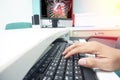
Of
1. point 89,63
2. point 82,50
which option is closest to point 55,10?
point 82,50

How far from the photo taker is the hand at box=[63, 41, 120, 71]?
0.50 m

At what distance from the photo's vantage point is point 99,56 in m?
0.58

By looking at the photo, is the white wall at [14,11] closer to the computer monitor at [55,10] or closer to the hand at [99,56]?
the computer monitor at [55,10]

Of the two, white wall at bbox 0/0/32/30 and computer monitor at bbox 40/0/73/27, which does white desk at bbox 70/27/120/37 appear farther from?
white wall at bbox 0/0/32/30

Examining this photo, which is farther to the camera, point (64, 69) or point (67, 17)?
point (67, 17)

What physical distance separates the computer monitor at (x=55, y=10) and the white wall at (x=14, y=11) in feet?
3.42

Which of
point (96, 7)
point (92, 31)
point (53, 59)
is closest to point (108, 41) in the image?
point (92, 31)

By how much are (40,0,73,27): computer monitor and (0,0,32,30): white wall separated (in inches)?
41.1

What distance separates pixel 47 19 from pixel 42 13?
0.10 metres

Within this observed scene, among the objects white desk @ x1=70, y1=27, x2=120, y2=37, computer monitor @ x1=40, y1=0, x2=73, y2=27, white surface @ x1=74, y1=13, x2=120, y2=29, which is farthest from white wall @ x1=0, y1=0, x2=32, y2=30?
white desk @ x1=70, y1=27, x2=120, y2=37

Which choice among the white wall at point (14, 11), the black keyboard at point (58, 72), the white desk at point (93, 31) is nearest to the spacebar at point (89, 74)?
the black keyboard at point (58, 72)

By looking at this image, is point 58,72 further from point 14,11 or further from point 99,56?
point 14,11

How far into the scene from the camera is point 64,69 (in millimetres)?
462

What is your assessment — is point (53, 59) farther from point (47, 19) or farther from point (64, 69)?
point (47, 19)
